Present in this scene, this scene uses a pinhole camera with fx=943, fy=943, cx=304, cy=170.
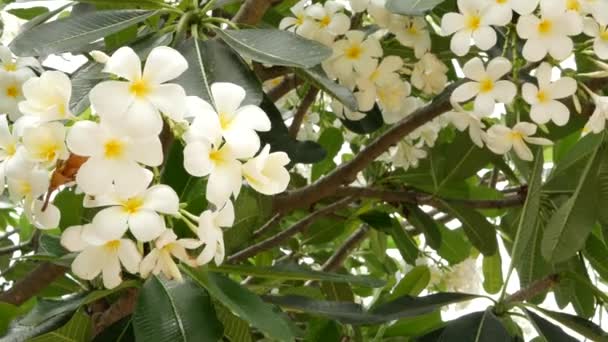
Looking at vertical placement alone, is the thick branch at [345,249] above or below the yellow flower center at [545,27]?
below

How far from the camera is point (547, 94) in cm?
82

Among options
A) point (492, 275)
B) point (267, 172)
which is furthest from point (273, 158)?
point (492, 275)

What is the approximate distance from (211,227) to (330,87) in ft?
0.74

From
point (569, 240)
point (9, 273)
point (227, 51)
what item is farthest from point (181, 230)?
point (9, 273)

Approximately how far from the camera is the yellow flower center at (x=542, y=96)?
2.70 ft

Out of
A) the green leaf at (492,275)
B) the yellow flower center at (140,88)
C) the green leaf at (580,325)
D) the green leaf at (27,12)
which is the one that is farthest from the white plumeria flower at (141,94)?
the green leaf at (492,275)

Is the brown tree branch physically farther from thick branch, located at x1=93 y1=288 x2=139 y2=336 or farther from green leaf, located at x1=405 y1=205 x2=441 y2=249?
thick branch, located at x1=93 y1=288 x2=139 y2=336

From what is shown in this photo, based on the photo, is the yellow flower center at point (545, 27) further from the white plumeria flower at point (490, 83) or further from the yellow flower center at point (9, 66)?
the yellow flower center at point (9, 66)

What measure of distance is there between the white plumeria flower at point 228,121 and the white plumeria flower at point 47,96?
8 cm

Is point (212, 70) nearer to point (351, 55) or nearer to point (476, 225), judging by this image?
point (351, 55)

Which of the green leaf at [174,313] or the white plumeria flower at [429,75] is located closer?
the green leaf at [174,313]

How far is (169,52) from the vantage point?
0.61m

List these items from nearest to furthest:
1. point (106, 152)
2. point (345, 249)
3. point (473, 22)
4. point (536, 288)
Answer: point (106, 152) < point (473, 22) < point (536, 288) < point (345, 249)

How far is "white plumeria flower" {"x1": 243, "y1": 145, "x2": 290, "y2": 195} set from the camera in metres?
0.61
